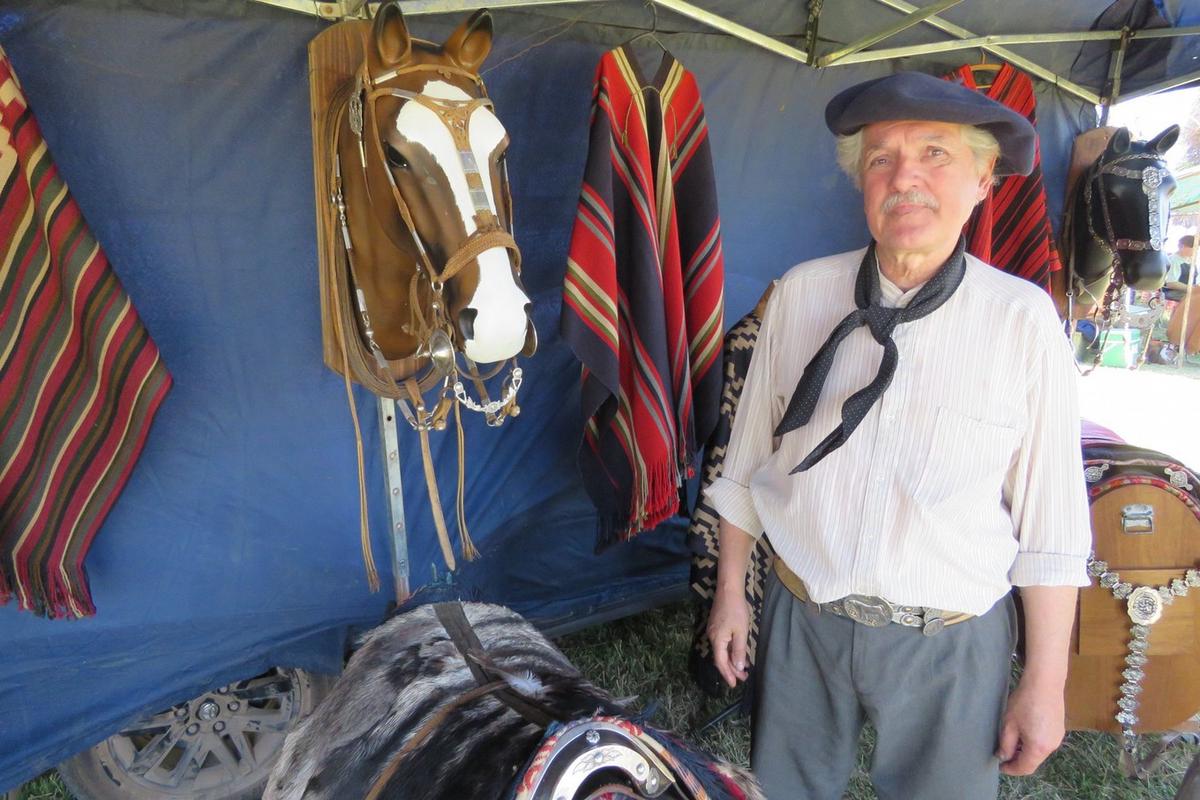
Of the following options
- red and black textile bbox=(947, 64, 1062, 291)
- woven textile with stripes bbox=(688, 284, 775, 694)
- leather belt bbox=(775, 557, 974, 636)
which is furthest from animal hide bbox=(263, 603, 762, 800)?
red and black textile bbox=(947, 64, 1062, 291)

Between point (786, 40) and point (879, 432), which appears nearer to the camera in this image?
point (879, 432)

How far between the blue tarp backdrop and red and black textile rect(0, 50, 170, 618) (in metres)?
0.13

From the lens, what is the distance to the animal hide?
1.06 m

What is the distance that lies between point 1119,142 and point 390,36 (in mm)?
3312

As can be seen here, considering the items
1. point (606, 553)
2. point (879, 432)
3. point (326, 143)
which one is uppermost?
point (326, 143)

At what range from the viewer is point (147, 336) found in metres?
1.56

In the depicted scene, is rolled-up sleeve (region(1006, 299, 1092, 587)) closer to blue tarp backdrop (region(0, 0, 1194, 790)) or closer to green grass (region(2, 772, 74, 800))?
blue tarp backdrop (region(0, 0, 1194, 790))

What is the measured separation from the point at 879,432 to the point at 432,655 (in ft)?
3.18

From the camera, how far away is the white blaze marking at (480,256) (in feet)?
4.18

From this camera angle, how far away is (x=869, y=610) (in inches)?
52.2

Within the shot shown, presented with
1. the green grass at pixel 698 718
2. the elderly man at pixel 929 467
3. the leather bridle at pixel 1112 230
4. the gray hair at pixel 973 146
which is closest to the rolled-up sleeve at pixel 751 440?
the elderly man at pixel 929 467

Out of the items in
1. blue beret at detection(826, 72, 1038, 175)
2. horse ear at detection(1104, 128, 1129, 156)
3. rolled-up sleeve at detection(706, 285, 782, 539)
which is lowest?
rolled-up sleeve at detection(706, 285, 782, 539)

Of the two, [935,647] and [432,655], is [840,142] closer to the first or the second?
[935,647]

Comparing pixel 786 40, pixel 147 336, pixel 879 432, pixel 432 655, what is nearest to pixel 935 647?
pixel 879 432
